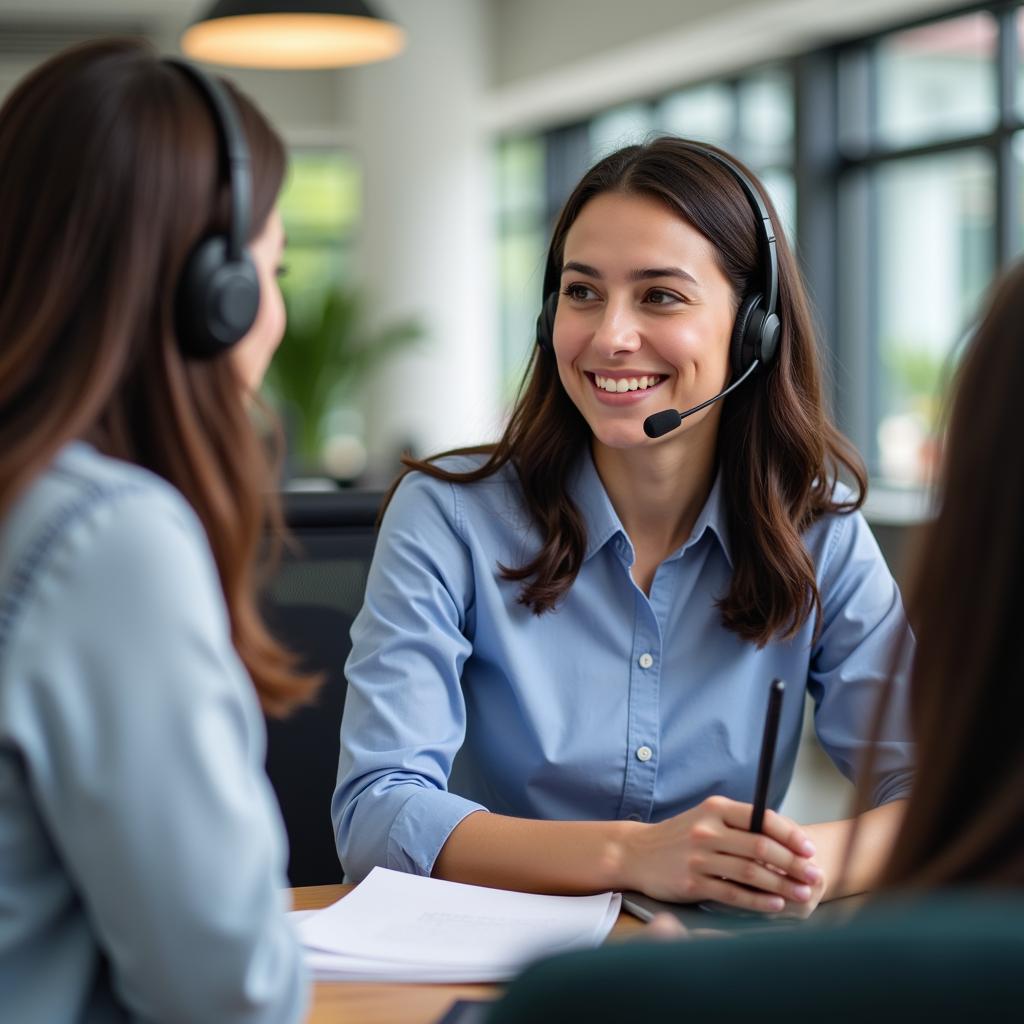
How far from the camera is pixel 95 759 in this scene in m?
0.71

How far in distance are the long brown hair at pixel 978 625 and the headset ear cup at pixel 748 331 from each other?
885 mm

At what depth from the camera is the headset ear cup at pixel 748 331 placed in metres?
1.59

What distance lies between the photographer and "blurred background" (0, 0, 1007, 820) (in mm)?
4859

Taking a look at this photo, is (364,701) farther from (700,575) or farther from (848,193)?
(848,193)

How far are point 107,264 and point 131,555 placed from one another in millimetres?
179

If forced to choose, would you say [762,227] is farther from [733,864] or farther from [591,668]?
[733,864]

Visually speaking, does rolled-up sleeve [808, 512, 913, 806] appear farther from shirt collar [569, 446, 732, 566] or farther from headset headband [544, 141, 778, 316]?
headset headband [544, 141, 778, 316]

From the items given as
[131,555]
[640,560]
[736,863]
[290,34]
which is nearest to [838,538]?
[640,560]

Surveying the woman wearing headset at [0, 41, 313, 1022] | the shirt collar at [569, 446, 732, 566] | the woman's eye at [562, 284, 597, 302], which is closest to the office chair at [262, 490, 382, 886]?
the shirt collar at [569, 446, 732, 566]

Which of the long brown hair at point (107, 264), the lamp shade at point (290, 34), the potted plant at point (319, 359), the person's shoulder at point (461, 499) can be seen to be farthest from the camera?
the potted plant at point (319, 359)

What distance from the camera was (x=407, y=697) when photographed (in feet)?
4.65

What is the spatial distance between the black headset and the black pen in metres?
0.55

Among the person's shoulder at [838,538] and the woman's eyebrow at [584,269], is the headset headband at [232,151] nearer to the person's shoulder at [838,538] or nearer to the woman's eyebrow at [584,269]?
the woman's eyebrow at [584,269]

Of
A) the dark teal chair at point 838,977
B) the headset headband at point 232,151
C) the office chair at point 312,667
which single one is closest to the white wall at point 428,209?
the office chair at point 312,667
